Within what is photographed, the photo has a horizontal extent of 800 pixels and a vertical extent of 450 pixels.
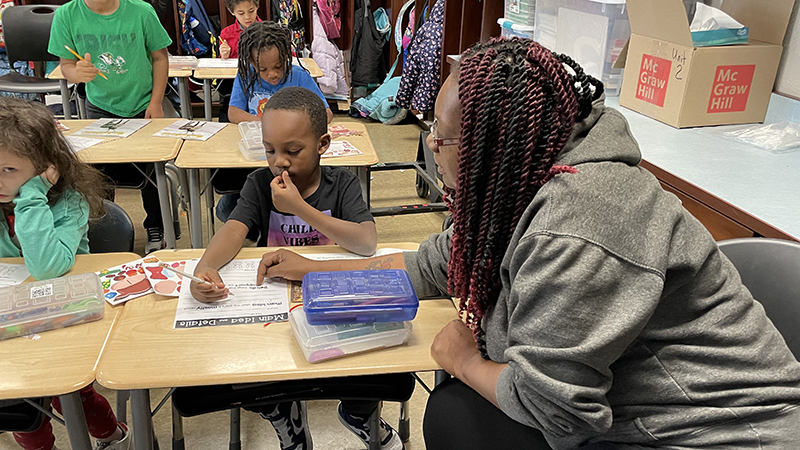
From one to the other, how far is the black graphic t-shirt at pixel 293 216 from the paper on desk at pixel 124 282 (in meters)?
0.34

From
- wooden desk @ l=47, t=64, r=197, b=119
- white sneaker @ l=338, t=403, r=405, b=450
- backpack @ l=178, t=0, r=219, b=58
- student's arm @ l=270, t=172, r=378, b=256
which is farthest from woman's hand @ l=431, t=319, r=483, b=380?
backpack @ l=178, t=0, r=219, b=58

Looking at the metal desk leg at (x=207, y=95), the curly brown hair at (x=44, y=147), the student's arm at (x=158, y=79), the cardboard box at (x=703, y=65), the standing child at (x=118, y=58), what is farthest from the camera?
the metal desk leg at (x=207, y=95)

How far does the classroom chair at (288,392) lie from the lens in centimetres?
114

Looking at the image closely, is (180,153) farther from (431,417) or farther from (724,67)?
(724,67)

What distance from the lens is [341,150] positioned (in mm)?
2293

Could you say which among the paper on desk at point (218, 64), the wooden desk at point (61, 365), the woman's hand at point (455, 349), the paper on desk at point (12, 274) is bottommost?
the paper on desk at point (12, 274)

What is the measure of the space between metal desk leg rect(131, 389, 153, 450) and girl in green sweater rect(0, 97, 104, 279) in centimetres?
42

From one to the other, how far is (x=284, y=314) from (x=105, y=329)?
1.09 ft

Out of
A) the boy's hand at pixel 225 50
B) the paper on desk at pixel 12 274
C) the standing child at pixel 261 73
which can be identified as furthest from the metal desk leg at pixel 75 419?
the boy's hand at pixel 225 50

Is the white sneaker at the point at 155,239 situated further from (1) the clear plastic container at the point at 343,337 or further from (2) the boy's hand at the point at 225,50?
(1) the clear plastic container at the point at 343,337

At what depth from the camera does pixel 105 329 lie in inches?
43.4

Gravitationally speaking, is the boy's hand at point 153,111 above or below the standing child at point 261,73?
below

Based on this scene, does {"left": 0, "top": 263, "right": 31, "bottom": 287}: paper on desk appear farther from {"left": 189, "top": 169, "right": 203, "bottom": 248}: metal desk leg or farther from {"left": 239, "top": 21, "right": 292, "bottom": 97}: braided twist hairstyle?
{"left": 239, "top": 21, "right": 292, "bottom": 97}: braided twist hairstyle

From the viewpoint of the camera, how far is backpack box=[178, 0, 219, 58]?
4.83 metres
